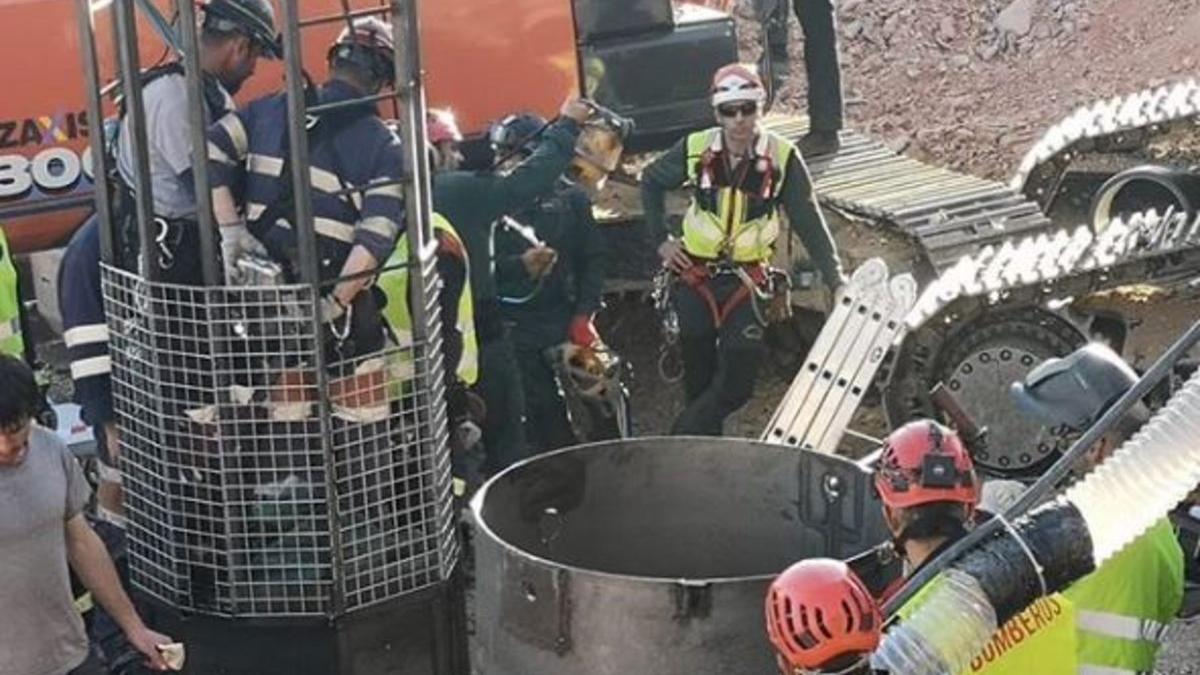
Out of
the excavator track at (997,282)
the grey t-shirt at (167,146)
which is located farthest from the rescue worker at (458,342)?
Answer: the excavator track at (997,282)

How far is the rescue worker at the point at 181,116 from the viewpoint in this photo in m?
6.21

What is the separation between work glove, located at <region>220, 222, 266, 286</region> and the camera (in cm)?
581

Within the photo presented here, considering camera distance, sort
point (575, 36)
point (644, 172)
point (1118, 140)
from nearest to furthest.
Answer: point (644, 172)
point (575, 36)
point (1118, 140)

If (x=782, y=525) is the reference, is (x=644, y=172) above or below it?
above

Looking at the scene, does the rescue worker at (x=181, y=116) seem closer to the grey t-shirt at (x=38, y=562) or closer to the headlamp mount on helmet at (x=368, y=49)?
the headlamp mount on helmet at (x=368, y=49)

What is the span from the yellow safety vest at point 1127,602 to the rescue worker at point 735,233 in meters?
3.48

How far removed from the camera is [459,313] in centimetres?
714

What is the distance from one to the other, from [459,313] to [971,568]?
3508mm

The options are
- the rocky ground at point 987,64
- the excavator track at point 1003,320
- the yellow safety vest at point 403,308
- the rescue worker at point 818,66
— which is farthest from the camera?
the rocky ground at point 987,64

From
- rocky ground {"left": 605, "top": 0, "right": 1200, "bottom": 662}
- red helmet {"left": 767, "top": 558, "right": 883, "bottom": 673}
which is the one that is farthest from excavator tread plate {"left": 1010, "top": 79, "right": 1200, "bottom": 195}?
red helmet {"left": 767, "top": 558, "right": 883, "bottom": 673}

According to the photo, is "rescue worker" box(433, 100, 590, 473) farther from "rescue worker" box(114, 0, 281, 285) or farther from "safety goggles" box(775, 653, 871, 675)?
"safety goggles" box(775, 653, 871, 675)

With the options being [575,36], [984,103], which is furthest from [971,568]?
[984,103]

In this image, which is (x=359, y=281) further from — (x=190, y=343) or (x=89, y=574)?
(x=89, y=574)

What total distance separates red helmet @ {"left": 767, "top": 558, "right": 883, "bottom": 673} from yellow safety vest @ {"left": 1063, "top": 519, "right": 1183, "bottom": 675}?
1.02m
